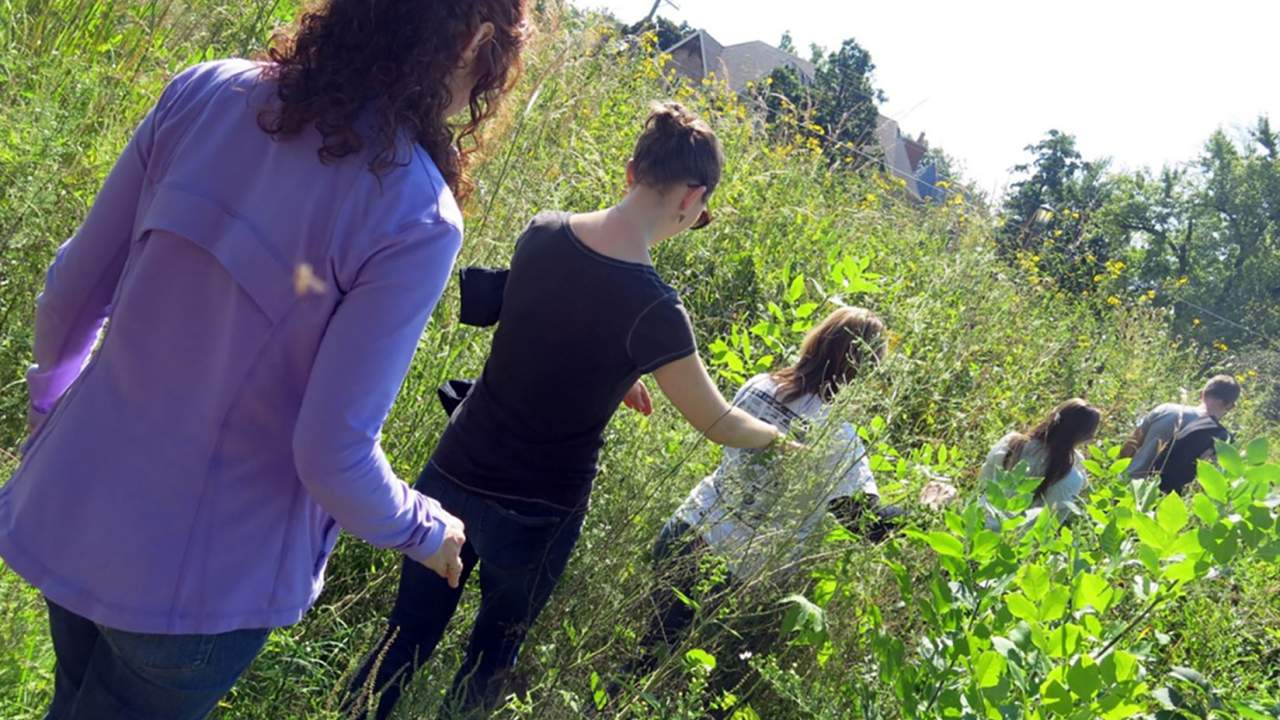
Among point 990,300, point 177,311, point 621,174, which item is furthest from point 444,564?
point 990,300

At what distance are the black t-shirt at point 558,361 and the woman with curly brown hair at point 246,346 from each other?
0.97m

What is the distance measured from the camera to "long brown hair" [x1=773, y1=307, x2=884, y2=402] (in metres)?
3.04

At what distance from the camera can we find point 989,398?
5215 millimetres

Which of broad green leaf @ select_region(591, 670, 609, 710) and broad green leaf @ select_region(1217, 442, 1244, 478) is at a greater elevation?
broad green leaf @ select_region(1217, 442, 1244, 478)

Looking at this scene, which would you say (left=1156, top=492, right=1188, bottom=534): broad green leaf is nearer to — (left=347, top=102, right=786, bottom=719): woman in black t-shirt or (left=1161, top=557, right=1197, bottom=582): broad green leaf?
(left=1161, top=557, right=1197, bottom=582): broad green leaf

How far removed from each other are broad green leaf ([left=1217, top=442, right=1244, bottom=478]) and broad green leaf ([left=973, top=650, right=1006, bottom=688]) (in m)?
0.53

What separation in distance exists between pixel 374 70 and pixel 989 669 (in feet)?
4.81

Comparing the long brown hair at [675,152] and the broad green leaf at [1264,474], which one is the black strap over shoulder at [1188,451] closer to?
the broad green leaf at [1264,474]

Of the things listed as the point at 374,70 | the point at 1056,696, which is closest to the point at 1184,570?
the point at 1056,696

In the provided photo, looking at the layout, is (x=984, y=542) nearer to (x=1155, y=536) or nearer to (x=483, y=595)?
(x=1155, y=536)

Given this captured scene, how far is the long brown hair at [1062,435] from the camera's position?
186 inches

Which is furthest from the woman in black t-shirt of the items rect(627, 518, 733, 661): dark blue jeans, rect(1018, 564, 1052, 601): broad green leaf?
rect(1018, 564, 1052, 601): broad green leaf

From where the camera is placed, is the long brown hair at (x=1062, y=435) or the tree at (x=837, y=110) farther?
the tree at (x=837, y=110)

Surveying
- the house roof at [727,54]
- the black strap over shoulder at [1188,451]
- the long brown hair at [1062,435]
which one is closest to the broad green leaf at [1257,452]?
the long brown hair at [1062,435]
